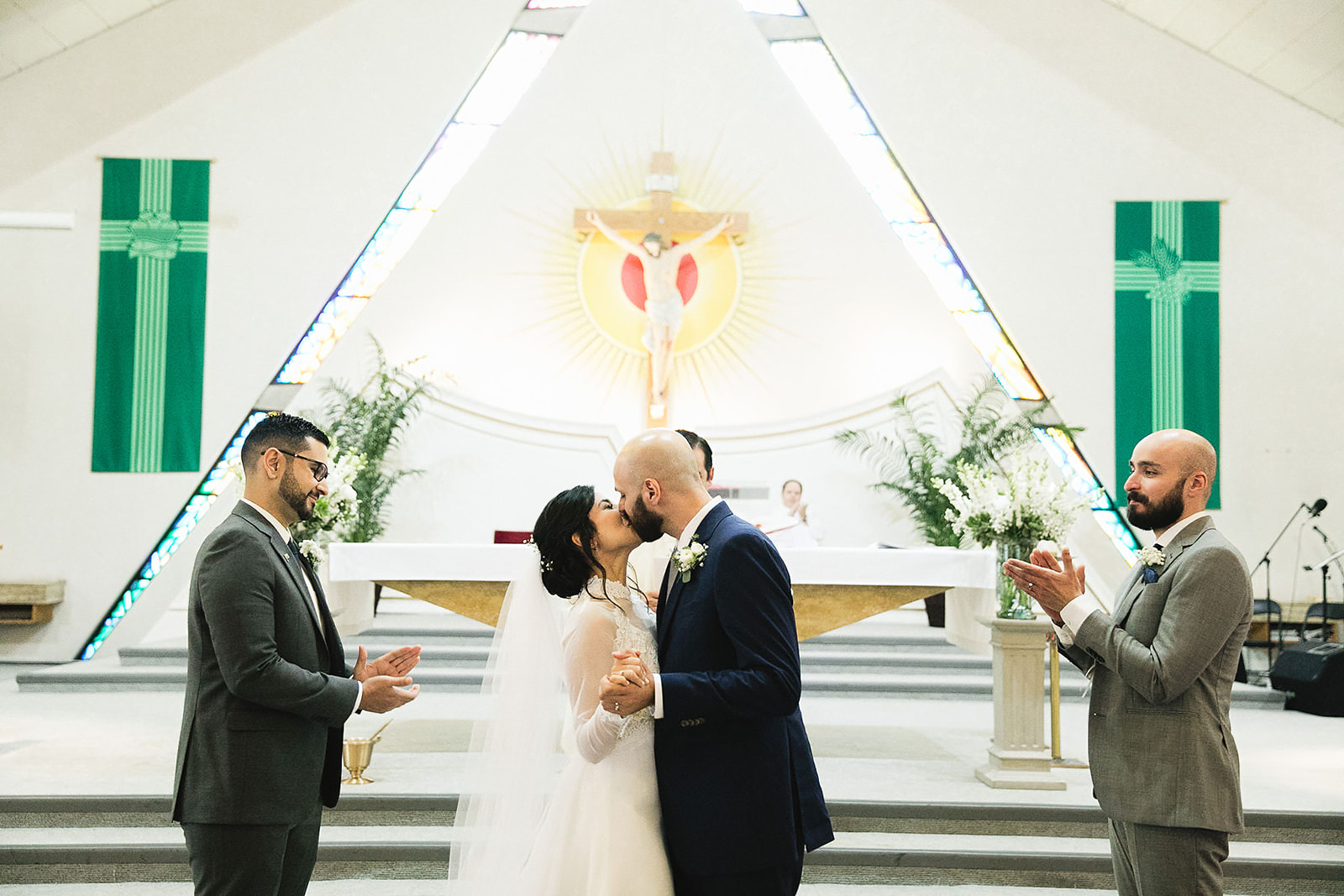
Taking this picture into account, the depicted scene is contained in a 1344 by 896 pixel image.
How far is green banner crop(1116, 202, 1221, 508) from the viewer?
902 cm

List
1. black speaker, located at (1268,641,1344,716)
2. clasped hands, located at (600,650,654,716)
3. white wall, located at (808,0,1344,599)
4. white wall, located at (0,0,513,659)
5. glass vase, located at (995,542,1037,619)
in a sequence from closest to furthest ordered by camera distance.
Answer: clasped hands, located at (600,650,654,716) < glass vase, located at (995,542,1037,619) < black speaker, located at (1268,641,1344,716) < white wall, located at (0,0,513,659) < white wall, located at (808,0,1344,599)

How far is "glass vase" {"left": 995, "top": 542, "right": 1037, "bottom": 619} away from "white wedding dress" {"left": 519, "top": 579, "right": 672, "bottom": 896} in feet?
9.90

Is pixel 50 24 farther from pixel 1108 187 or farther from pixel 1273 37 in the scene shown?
pixel 1273 37

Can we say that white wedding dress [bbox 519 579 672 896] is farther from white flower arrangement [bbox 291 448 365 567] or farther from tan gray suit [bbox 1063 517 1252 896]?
white flower arrangement [bbox 291 448 365 567]

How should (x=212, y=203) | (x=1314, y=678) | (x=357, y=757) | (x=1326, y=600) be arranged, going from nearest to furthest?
(x=357, y=757) → (x=1314, y=678) → (x=1326, y=600) → (x=212, y=203)

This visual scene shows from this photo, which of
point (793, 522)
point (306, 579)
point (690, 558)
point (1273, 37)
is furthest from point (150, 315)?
point (1273, 37)

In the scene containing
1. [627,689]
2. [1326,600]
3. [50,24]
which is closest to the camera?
[627,689]

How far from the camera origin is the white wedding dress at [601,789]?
233 cm

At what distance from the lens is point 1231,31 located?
8.59 metres

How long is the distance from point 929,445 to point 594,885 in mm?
6690

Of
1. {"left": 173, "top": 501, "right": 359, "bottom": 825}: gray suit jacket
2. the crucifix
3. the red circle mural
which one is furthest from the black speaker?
{"left": 173, "top": 501, "right": 359, "bottom": 825}: gray suit jacket

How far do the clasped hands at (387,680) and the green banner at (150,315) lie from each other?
682 cm

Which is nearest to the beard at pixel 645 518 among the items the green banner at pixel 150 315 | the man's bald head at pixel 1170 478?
the man's bald head at pixel 1170 478

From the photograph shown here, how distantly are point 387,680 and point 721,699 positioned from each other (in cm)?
84
